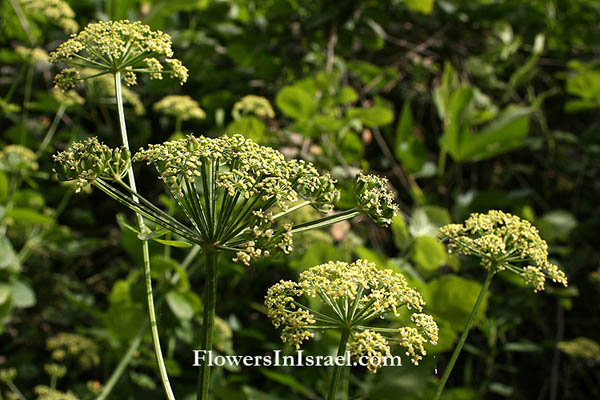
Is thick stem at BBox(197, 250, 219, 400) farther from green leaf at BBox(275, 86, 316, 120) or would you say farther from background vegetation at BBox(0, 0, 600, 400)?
green leaf at BBox(275, 86, 316, 120)

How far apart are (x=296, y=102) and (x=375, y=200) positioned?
4.06ft

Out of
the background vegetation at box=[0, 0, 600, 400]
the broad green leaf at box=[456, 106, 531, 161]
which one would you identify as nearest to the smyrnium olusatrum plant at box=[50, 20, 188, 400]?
the background vegetation at box=[0, 0, 600, 400]

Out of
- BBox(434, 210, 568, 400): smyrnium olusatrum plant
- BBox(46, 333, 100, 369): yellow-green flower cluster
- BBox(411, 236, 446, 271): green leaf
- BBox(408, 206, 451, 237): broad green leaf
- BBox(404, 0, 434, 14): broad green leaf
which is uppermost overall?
BBox(404, 0, 434, 14): broad green leaf

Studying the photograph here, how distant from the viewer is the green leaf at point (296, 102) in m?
1.85

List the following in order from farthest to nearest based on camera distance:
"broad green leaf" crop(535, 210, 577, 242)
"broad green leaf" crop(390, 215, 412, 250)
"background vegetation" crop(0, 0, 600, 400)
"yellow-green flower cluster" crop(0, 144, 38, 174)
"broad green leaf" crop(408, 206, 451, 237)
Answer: "broad green leaf" crop(535, 210, 577, 242), "yellow-green flower cluster" crop(0, 144, 38, 174), "background vegetation" crop(0, 0, 600, 400), "broad green leaf" crop(408, 206, 451, 237), "broad green leaf" crop(390, 215, 412, 250)

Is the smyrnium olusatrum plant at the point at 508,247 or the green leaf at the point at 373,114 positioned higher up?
the green leaf at the point at 373,114

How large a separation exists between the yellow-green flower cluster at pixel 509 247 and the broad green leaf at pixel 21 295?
1498mm

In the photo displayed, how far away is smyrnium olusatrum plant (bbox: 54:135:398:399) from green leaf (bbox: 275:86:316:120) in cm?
118

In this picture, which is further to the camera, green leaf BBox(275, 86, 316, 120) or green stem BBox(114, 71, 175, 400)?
green leaf BBox(275, 86, 316, 120)

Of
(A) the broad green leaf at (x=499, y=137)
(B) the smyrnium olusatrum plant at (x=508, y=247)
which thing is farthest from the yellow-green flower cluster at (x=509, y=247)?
(A) the broad green leaf at (x=499, y=137)

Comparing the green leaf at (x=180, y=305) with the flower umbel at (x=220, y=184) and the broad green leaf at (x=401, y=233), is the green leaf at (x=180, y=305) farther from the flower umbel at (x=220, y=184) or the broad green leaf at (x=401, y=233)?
the flower umbel at (x=220, y=184)

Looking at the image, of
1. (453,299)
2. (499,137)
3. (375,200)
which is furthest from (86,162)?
(499,137)

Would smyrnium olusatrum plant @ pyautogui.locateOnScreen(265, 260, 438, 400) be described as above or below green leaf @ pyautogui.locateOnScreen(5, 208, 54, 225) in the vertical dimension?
below

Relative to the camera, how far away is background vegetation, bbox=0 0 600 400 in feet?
5.83
